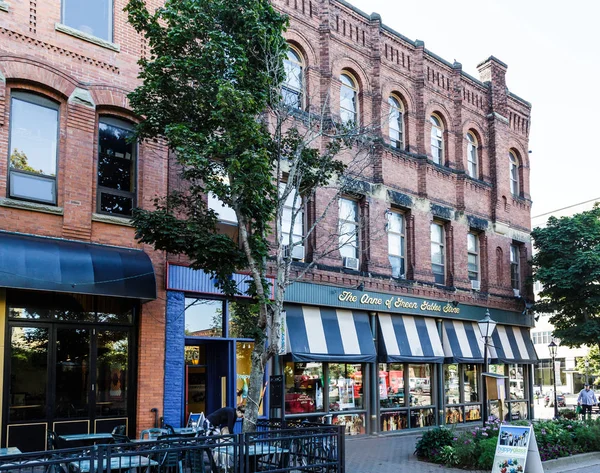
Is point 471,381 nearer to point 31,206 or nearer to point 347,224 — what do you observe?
point 347,224

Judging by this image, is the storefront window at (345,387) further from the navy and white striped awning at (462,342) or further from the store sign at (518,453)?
the store sign at (518,453)

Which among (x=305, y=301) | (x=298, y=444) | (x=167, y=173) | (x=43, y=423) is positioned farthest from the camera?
(x=305, y=301)

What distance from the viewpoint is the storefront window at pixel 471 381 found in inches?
928

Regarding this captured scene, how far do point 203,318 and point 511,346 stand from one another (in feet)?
47.4

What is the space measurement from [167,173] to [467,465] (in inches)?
361

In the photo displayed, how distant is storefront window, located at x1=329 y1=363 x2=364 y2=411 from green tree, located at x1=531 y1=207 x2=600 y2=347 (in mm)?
9942

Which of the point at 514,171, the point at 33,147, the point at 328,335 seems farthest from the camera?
the point at 514,171

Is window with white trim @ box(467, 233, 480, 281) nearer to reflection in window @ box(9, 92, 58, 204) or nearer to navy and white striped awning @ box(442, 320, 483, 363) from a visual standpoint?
navy and white striped awning @ box(442, 320, 483, 363)

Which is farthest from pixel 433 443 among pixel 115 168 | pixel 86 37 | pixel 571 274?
pixel 571 274

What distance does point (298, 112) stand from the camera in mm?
17969

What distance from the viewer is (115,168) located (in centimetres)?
1472

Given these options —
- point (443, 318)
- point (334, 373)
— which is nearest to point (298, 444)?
point (334, 373)

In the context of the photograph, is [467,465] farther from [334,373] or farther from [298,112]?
[298,112]

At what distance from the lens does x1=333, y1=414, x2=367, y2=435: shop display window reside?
1900cm
